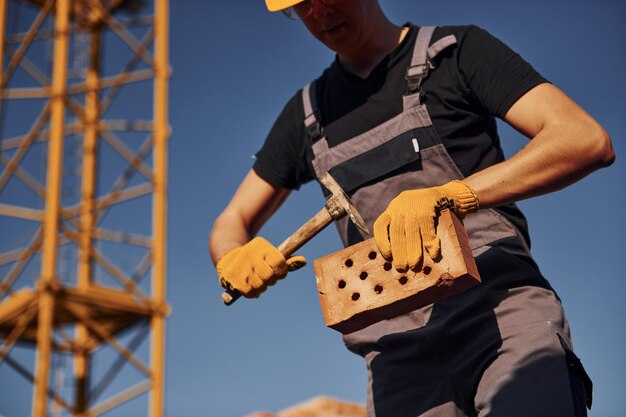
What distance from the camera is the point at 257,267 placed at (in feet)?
9.27

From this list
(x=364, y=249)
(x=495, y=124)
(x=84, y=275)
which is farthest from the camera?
(x=84, y=275)

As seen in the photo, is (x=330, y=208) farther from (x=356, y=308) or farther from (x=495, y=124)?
(x=495, y=124)

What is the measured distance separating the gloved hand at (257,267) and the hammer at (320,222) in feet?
0.11

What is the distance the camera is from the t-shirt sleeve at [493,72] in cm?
271

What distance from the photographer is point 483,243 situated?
9.20 feet

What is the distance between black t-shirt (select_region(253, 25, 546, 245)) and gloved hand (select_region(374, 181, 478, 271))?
0.41 metres

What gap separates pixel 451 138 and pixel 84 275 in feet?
51.4

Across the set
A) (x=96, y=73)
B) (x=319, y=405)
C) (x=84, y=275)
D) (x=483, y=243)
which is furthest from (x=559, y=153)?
(x=96, y=73)

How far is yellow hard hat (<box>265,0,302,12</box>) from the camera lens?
2.97m

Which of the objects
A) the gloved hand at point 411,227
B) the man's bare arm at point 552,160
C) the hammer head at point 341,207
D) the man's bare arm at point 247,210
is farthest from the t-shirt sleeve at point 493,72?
the man's bare arm at point 247,210

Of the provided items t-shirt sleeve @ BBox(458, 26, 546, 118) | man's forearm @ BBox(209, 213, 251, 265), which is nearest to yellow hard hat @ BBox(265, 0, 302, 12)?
t-shirt sleeve @ BBox(458, 26, 546, 118)

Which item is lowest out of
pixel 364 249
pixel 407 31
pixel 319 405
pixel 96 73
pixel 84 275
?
pixel 319 405

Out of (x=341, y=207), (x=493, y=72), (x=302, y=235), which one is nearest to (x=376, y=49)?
(x=493, y=72)

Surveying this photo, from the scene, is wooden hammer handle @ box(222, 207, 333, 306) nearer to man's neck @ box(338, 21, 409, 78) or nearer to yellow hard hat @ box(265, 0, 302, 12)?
man's neck @ box(338, 21, 409, 78)
